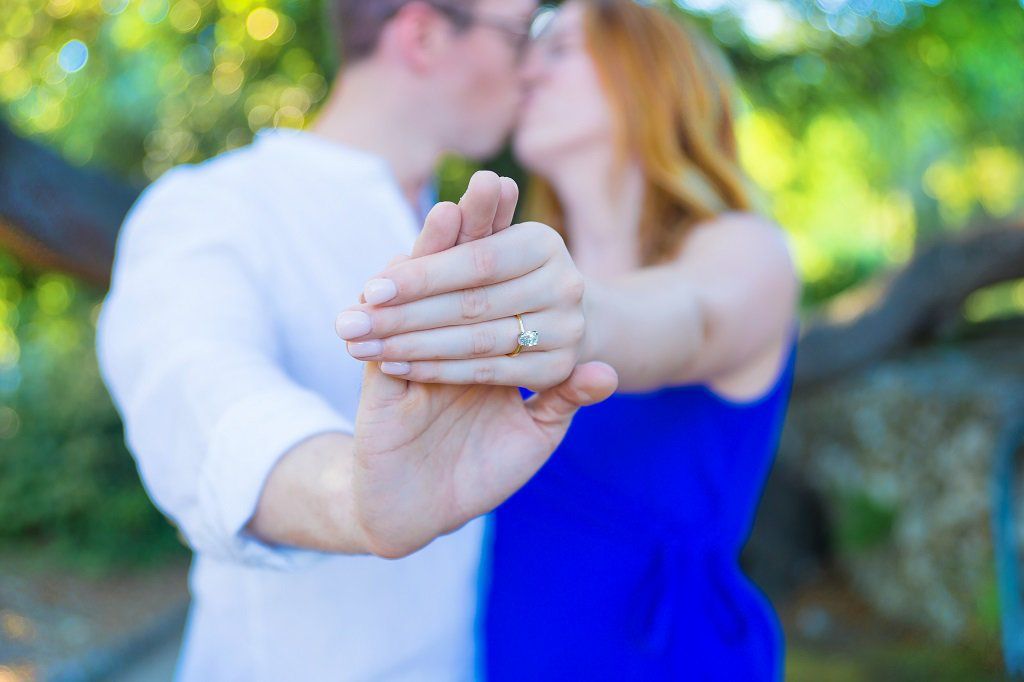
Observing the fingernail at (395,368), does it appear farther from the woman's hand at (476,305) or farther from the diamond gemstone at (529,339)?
the diamond gemstone at (529,339)

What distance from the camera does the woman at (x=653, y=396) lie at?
1632 millimetres

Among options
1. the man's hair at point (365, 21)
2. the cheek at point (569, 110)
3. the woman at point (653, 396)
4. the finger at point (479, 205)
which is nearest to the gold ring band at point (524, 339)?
the finger at point (479, 205)

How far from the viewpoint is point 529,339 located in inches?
35.0

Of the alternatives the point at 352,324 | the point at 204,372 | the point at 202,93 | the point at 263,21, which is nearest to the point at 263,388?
the point at 204,372

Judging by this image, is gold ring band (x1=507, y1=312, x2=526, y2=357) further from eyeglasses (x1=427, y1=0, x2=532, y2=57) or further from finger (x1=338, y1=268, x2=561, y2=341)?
eyeglasses (x1=427, y1=0, x2=532, y2=57)

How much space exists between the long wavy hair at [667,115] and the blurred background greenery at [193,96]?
239 cm

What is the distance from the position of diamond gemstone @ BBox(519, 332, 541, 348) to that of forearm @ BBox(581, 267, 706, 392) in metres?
0.17

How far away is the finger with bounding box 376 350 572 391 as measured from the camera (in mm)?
839

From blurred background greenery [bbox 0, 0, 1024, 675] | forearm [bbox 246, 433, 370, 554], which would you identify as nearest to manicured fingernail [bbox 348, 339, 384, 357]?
forearm [bbox 246, 433, 370, 554]

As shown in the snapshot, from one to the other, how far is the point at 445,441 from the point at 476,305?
0.65ft

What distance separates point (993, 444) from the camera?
454 cm

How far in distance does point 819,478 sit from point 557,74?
4.46 meters

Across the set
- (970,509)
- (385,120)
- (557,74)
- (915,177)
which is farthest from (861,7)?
(915,177)

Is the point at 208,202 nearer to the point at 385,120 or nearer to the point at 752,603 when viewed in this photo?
the point at 385,120
